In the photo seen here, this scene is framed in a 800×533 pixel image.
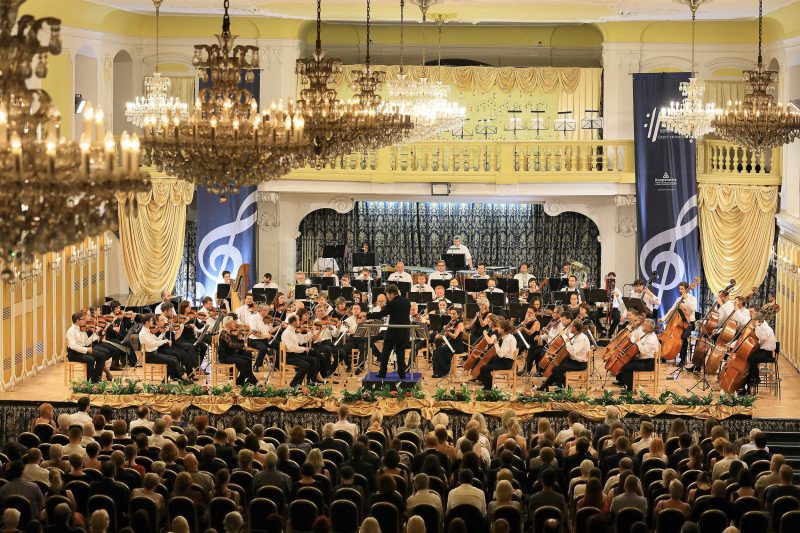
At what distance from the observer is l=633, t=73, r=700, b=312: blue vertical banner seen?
25.2 meters

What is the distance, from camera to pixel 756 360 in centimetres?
1909

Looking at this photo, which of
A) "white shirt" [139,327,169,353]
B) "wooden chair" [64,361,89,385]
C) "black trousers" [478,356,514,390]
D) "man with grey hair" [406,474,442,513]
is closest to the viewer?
"man with grey hair" [406,474,442,513]

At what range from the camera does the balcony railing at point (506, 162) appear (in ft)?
83.3

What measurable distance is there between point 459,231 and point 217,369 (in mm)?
9235

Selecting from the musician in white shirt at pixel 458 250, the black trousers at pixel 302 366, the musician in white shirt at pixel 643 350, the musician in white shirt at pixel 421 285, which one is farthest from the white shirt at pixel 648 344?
the musician in white shirt at pixel 458 250

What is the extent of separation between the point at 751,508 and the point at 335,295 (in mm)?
A: 11334

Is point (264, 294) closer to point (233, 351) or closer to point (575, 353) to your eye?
point (233, 351)

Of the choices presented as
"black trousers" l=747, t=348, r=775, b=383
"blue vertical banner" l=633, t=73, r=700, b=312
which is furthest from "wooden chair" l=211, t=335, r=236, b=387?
"blue vertical banner" l=633, t=73, r=700, b=312

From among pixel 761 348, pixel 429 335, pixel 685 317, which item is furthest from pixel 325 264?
pixel 761 348

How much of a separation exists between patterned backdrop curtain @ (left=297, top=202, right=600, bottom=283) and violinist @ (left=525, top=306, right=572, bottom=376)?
696 cm

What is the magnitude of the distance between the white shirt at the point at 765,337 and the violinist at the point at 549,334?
2.81m

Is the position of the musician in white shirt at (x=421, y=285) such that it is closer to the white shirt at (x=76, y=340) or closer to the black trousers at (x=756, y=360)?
the black trousers at (x=756, y=360)

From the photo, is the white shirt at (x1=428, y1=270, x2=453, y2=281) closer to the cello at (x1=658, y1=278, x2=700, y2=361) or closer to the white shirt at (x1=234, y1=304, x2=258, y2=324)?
the cello at (x1=658, y1=278, x2=700, y2=361)

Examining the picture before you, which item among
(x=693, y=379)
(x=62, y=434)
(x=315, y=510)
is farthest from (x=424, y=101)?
(x=315, y=510)
